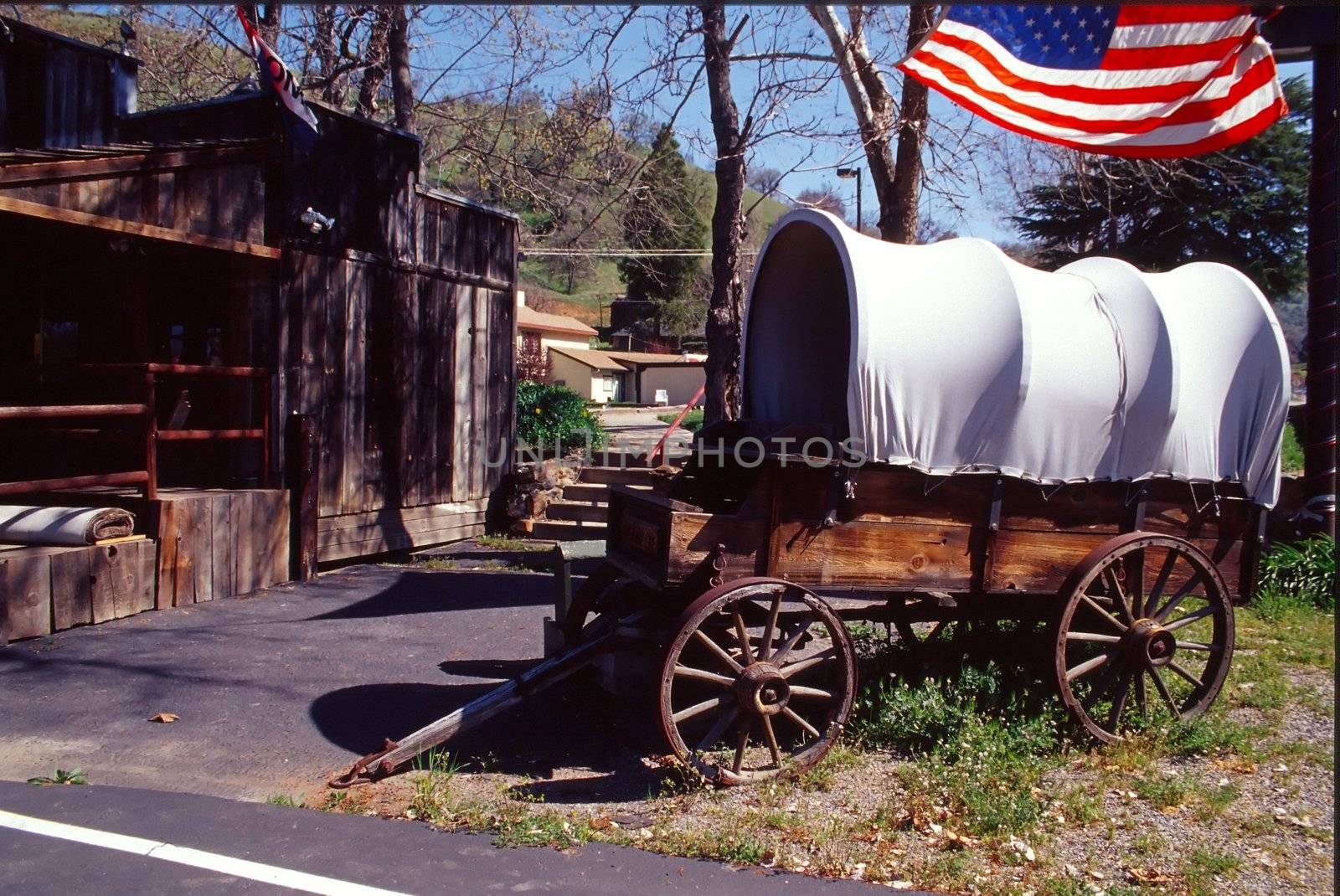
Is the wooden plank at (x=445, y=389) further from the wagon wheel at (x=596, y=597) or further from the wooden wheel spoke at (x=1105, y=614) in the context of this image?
the wooden wheel spoke at (x=1105, y=614)

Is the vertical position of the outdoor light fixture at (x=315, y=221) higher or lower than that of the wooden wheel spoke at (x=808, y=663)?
higher

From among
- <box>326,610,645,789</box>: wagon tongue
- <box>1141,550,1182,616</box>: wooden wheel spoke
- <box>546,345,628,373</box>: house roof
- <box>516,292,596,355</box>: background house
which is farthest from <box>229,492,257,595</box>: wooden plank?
<box>546,345,628,373</box>: house roof

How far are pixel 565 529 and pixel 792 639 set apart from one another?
821cm

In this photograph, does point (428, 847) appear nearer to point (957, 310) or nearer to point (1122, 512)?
point (957, 310)

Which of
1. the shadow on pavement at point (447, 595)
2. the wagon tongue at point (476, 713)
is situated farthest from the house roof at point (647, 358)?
the wagon tongue at point (476, 713)

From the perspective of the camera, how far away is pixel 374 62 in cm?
1741

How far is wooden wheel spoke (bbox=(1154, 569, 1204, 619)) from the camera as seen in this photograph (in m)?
5.73

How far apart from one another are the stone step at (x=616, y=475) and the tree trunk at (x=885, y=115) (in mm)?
4586

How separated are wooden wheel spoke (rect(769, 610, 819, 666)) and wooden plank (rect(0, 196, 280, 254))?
6115mm

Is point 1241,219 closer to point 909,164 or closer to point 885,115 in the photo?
point 885,115

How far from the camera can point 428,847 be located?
4.36 metres

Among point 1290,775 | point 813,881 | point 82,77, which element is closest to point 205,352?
point 82,77

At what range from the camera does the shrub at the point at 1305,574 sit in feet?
29.1

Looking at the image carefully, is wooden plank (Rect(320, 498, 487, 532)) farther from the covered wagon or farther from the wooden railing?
the covered wagon
